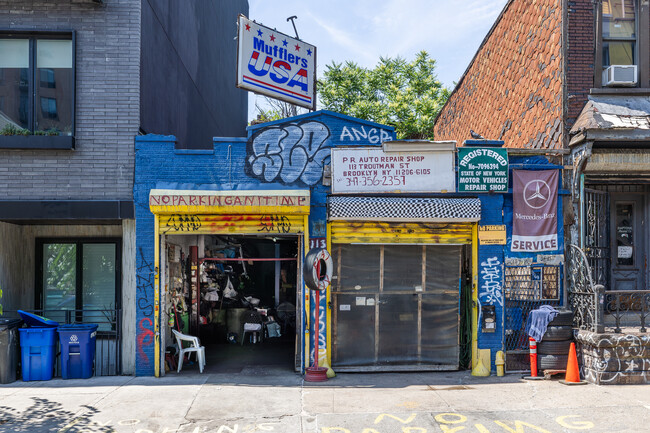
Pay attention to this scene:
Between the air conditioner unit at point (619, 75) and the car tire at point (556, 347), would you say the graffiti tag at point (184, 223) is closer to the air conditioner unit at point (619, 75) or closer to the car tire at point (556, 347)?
the car tire at point (556, 347)

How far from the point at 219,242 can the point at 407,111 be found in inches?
629

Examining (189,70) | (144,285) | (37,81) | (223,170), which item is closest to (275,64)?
(223,170)

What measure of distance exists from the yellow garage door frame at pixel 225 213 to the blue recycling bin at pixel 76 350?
1191 mm

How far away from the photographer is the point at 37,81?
33.6ft

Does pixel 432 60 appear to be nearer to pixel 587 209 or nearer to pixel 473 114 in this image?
pixel 473 114

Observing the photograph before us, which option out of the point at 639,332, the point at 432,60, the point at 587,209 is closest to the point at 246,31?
the point at 587,209

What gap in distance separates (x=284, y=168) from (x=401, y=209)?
2365 mm

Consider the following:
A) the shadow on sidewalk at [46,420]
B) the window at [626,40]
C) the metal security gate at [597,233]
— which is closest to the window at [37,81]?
the shadow on sidewalk at [46,420]

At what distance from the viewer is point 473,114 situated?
638 inches

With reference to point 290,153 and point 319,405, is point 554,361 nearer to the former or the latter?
point 319,405

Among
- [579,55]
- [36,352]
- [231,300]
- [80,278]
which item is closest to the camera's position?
[36,352]

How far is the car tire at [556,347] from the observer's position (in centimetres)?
964

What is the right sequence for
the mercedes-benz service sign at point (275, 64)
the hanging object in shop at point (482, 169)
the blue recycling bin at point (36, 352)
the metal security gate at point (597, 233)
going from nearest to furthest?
the blue recycling bin at point (36, 352)
the hanging object in shop at point (482, 169)
the metal security gate at point (597, 233)
the mercedes-benz service sign at point (275, 64)

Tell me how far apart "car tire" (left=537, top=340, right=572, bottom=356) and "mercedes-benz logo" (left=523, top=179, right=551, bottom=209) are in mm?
2554
